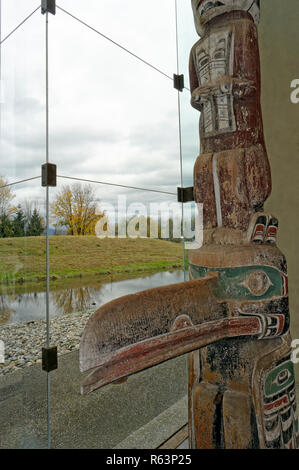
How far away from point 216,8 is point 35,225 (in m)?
1.20

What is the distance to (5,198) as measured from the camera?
60.9 inches

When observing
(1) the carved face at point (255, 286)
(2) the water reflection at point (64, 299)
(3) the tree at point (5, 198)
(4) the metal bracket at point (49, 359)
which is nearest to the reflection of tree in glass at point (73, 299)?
(2) the water reflection at point (64, 299)

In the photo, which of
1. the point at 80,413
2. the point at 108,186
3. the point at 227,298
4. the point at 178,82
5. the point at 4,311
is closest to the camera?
the point at 227,298

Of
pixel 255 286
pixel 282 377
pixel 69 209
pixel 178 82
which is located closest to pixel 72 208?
pixel 69 209

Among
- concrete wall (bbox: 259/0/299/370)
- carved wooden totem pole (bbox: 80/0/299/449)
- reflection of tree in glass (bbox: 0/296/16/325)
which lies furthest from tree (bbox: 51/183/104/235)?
concrete wall (bbox: 259/0/299/370)

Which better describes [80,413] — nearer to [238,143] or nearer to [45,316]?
[45,316]

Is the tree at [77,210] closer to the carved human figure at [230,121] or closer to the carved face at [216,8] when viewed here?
the carved human figure at [230,121]

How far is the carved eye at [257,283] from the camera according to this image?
99cm

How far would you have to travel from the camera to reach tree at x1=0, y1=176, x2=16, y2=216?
5.04 feet

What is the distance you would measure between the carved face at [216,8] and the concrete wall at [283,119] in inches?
45.8

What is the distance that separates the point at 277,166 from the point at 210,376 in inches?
68.4

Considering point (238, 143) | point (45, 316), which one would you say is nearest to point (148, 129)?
point (238, 143)

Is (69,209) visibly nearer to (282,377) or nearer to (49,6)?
(49,6)

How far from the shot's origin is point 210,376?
107 centimetres
